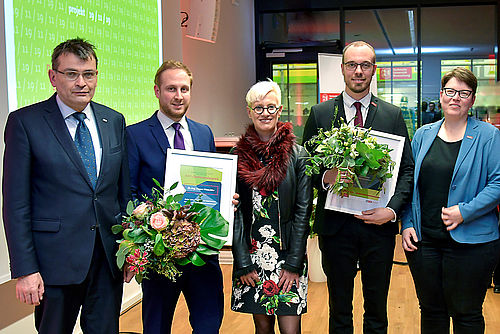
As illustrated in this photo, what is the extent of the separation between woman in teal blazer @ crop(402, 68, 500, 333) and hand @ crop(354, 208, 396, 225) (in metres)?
0.22

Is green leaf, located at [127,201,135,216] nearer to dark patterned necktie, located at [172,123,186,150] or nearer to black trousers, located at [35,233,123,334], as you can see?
black trousers, located at [35,233,123,334]

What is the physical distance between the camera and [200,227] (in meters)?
2.47

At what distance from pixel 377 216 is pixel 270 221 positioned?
54 cm

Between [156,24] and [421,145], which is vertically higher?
[156,24]

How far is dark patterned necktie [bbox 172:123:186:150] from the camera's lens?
2768mm

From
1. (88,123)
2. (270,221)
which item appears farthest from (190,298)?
(88,123)

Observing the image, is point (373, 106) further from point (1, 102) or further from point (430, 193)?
point (1, 102)

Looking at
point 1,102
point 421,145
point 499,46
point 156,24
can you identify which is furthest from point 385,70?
point 1,102

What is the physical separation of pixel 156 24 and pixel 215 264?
3058 millimetres

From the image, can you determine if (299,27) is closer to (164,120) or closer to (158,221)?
(164,120)

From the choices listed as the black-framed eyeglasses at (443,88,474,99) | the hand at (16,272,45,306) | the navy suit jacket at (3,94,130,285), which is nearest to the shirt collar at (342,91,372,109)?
the black-framed eyeglasses at (443,88,474,99)

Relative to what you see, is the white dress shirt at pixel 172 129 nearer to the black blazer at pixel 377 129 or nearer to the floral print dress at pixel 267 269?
the floral print dress at pixel 267 269

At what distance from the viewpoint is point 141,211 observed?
241cm

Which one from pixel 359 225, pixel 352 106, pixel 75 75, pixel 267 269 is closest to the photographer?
pixel 75 75
